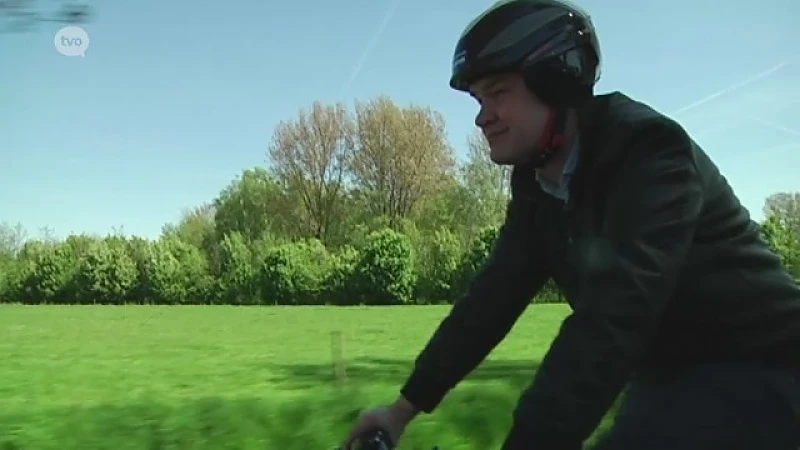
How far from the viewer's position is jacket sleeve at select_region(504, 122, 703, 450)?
1354mm

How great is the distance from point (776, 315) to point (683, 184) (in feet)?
0.99

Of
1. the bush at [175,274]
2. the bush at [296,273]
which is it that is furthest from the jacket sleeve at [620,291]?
the bush at [175,274]

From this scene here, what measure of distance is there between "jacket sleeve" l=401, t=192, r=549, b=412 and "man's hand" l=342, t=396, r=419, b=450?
0.07ft

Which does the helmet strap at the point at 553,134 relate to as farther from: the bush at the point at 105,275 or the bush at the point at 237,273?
the bush at the point at 105,275

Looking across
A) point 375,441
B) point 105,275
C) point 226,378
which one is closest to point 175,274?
point 105,275

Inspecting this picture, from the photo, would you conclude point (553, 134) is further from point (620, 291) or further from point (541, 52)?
point (620, 291)

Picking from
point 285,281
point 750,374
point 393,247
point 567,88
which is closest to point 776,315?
point 750,374

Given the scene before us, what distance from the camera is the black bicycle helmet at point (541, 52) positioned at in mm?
1516

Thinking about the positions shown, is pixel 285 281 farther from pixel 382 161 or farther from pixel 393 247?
pixel 382 161

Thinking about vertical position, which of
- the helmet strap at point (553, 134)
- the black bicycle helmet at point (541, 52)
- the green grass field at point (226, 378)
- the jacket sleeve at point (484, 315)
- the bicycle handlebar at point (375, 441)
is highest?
the black bicycle helmet at point (541, 52)

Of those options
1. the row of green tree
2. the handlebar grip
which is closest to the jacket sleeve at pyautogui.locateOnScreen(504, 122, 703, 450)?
the handlebar grip

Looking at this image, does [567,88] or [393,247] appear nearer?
[567,88]

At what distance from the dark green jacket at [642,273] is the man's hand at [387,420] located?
42 centimetres

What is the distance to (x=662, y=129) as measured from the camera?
4.89 feet
